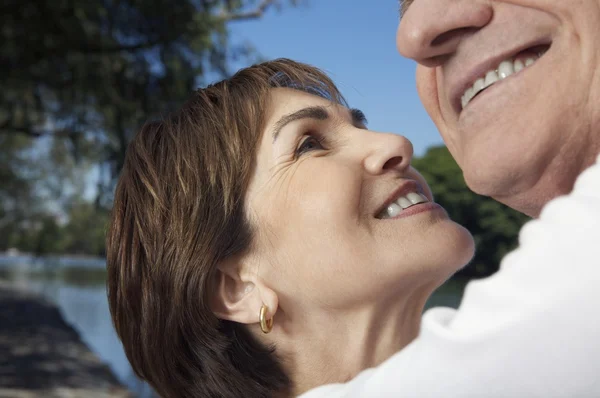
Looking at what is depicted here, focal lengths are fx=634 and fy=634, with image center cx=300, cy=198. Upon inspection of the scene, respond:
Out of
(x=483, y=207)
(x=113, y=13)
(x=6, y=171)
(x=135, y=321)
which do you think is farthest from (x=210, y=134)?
(x=6, y=171)

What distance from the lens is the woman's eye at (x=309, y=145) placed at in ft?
6.45

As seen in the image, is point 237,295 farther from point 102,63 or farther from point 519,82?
point 102,63

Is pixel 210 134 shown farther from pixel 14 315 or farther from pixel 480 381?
pixel 14 315

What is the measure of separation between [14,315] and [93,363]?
6911 millimetres

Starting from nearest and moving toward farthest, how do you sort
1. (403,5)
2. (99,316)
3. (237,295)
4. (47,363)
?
(403,5) < (237,295) < (47,363) < (99,316)

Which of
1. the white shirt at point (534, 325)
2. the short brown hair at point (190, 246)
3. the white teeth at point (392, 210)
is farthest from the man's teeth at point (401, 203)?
the white shirt at point (534, 325)

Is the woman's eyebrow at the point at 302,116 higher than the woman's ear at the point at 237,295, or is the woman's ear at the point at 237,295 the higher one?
the woman's eyebrow at the point at 302,116

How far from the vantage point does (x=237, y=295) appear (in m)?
2.05

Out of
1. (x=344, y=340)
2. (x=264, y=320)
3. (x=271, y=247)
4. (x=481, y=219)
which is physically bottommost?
(x=481, y=219)

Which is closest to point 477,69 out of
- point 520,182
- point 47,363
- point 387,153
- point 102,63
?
point 520,182

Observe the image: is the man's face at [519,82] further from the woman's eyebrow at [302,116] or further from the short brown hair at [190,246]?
the short brown hair at [190,246]

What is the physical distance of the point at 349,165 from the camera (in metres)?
1.87

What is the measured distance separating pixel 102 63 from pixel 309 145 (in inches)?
272

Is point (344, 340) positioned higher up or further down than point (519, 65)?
further down
